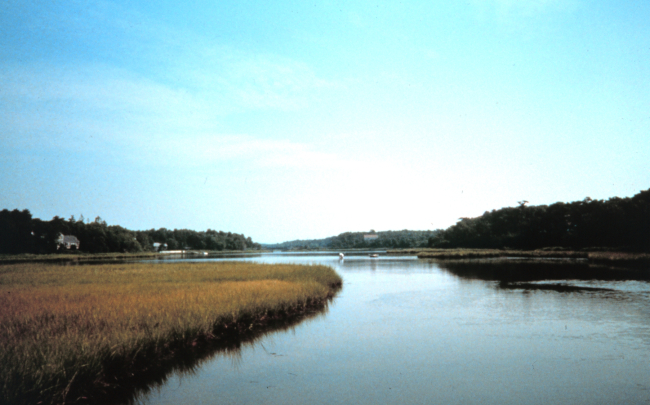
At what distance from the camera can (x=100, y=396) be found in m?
8.28

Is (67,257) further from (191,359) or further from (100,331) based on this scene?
(191,359)

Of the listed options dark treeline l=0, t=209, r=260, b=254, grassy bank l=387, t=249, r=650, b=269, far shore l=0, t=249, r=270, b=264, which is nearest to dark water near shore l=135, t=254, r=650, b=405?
grassy bank l=387, t=249, r=650, b=269

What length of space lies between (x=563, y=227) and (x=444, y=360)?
8403cm

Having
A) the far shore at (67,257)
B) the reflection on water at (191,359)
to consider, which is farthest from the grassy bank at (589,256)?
the far shore at (67,257)

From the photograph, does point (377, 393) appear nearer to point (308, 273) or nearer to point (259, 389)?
point (259, 389)

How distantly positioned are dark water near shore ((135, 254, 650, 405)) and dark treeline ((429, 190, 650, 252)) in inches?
2101

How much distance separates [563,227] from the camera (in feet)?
270

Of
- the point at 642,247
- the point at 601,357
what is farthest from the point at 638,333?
the point at 642,247

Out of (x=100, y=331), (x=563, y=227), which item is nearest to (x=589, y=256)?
(x=563, y=227)

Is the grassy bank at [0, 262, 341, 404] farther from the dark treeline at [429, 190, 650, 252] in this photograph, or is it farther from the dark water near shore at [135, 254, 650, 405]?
the dark treeline at [429, 190, 650, 252]

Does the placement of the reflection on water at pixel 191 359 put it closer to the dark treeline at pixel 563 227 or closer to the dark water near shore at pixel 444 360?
the dark water near shore at pixel 444 360

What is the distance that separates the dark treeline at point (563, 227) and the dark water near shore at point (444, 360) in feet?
175

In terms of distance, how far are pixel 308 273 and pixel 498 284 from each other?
1377 centimetres

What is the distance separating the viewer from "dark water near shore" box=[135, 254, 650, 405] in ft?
28.4
